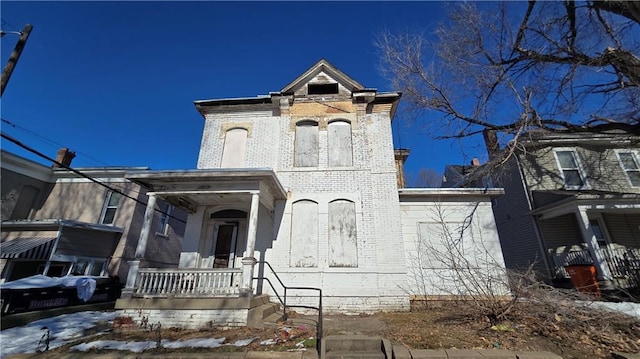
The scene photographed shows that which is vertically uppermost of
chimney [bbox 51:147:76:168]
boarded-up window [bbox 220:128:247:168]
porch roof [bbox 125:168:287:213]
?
chimney [bbox 51:147:76:168]

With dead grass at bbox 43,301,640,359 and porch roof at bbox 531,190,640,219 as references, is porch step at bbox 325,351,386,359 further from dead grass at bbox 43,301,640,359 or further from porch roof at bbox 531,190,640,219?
porch roof at bbox 531,190,640,219

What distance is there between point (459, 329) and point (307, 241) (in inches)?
194

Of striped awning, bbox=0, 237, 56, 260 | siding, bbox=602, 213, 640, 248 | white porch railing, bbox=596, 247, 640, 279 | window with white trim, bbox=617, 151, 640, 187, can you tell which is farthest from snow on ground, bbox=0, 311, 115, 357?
window with white trim, bbox=617, 151, 640, 187

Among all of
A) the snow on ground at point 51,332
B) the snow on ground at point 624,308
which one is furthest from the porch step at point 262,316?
the snow on ground at point 624,308

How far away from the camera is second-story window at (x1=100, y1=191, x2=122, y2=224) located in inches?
524

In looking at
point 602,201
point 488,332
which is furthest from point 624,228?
point 488,332

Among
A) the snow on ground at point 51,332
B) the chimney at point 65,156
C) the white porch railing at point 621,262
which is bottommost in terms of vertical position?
the snow on ground at point 51,332

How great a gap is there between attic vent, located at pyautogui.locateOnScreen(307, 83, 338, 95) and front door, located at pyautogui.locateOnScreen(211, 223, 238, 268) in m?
6.38

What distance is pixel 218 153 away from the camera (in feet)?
34.3

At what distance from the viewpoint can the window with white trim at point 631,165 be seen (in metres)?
12.8

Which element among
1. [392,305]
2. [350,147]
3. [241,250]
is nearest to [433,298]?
[392,305]

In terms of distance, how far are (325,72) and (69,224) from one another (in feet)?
41.3

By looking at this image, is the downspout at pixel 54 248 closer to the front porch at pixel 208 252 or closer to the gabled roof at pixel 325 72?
the front porch at pixel 208 252

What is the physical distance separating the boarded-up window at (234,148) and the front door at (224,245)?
238cm
